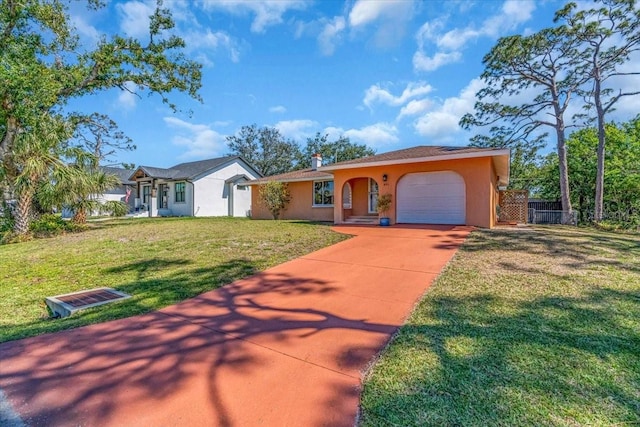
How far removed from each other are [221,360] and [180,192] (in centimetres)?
2268

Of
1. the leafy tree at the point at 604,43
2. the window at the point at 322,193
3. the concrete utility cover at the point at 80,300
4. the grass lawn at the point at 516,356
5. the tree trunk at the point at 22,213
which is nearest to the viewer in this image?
the grass lawn at the point at 516,356

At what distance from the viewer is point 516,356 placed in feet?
8.98

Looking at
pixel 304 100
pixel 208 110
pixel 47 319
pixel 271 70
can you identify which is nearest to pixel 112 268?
pixel 47 319

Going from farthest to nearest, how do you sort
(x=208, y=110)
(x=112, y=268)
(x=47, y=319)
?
(x=208, y=110)
(x=112, y=268)
(x=47, y=319)

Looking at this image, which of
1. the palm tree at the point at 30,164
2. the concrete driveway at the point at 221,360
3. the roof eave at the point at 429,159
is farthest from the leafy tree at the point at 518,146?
the palm tree at the point at 30,164

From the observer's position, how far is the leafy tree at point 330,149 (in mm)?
40159

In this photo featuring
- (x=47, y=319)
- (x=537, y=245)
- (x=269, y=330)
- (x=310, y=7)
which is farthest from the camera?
(x=310, y=7)

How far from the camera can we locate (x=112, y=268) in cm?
656

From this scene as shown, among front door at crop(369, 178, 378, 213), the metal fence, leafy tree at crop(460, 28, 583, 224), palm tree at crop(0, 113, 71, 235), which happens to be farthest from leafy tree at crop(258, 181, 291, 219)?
the metal fence

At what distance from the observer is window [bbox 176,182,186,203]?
22.8 metres

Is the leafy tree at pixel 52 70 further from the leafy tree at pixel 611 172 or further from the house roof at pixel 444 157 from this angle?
the leafy tree at pixel 611 172

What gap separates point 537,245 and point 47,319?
32.5ft

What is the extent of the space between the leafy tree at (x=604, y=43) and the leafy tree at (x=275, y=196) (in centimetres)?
1770

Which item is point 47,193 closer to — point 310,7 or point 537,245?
point 310,7
